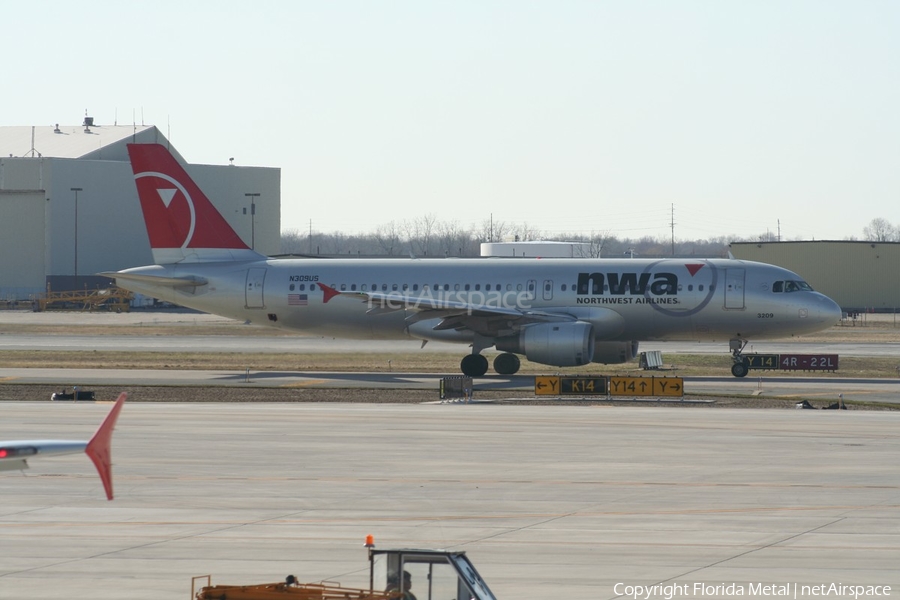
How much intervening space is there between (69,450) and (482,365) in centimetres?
3382

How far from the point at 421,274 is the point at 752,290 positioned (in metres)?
13.6

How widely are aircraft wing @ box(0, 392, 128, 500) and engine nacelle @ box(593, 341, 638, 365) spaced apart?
117 feet

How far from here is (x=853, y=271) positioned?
337 feet

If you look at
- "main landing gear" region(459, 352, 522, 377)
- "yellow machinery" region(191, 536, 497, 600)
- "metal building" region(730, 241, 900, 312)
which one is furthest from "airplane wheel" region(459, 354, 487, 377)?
"metal building" region(730, 241, 900, 312)

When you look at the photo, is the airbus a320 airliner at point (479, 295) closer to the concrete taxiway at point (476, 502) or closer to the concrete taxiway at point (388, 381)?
the concrete taxiway at point (388, 381)

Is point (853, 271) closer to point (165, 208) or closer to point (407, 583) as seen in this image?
point (165, 208)

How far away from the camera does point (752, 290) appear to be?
4475cm

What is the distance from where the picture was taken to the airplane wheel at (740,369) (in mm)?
45625

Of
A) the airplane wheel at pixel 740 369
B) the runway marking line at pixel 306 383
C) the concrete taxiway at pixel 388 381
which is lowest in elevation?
the runway marking line at pixel 306 383

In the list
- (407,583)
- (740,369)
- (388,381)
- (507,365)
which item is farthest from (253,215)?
(407,583)

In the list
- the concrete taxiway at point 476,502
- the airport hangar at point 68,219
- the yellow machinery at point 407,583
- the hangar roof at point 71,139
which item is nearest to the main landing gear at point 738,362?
the concrete taxiway at point 476,502

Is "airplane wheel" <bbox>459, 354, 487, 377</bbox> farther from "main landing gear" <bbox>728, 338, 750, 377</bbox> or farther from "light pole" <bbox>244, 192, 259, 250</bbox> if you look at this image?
"light pole" <bbox>244, 192, 259, 250</bbox>

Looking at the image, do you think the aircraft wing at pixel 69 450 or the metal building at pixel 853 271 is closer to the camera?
the aircraft wing at pixel 69 450

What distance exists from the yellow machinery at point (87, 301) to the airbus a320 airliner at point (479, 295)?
5348cm
